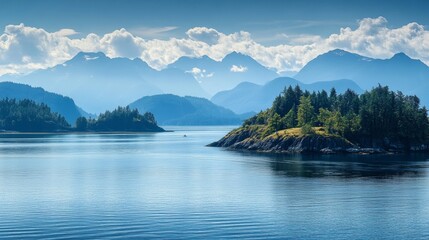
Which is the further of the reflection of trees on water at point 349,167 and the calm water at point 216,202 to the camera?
the reflection of trees on water at point 349,167

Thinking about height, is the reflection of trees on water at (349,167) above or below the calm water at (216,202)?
above

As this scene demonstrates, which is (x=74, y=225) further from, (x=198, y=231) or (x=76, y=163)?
(x=76, y=163)

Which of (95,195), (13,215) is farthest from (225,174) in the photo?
(13,215)

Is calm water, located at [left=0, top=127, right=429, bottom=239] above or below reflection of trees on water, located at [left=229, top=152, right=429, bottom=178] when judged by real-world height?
below

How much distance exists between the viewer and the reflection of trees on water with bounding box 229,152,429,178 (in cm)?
14512

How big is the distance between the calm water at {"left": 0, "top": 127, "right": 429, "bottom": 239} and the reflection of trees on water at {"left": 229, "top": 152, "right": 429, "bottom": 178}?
1.74 ft

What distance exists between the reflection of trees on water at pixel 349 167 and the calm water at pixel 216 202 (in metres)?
0.53

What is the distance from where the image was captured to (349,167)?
545 ft

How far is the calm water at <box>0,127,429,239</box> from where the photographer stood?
74.1 meters

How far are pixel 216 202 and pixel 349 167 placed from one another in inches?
3113

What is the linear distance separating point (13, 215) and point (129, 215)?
1712 cm

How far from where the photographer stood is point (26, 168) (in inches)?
6486

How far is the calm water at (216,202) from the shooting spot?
74.1m

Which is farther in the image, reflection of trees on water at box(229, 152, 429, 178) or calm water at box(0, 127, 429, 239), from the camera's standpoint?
reflection of trees on water at box(229, 152, 429, 178)
